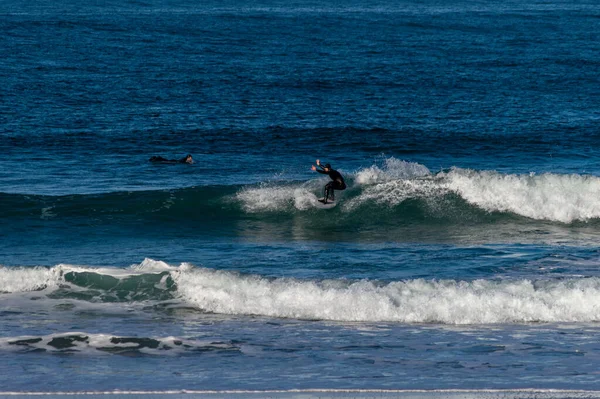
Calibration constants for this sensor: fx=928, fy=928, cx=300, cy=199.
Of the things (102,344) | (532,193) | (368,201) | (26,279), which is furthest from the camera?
(368,201)

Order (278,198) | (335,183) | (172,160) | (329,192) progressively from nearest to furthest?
(335,183), (329,192), (278,198), (172,160)

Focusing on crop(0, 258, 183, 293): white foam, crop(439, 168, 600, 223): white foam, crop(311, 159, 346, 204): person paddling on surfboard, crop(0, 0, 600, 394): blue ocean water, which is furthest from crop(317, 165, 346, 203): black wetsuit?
crop(0, 258, 183, 293): white foam

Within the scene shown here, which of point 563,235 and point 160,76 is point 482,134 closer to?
point 563,235

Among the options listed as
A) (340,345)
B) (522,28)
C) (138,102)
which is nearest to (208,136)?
(138,102)

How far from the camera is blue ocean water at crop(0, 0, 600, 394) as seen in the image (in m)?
15.3

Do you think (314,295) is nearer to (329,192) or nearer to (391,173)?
(329,192)

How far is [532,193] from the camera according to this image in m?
27.2

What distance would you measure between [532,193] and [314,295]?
1136 centimetres

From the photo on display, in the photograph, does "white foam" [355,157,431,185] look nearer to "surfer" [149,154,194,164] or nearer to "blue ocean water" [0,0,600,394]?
"blue ocean water" [0,0,600,394]

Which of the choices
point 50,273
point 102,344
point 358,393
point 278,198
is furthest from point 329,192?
point 358,393

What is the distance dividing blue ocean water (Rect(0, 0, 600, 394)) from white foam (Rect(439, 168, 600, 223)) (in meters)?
0.07

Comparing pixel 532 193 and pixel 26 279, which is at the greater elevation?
pixel 532 193

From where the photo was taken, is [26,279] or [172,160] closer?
[26,279]

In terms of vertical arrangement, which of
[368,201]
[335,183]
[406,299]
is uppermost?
[335,183]
